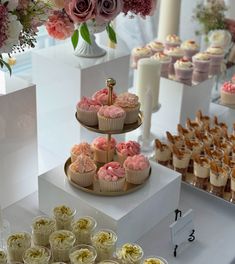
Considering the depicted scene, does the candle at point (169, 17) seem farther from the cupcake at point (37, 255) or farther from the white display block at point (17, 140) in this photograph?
the cupcake at point (37, 255)

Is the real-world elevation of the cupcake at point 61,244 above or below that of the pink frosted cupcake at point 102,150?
below

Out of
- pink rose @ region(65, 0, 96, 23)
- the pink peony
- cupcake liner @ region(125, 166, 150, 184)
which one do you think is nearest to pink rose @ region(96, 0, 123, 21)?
pink rose @ region(65, 0, 96, 23)

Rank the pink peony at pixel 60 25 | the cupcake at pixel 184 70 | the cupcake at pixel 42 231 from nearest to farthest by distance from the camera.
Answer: the cupcake at pixel 42 231, the pink peony at pixel 60 25, the cupcake at pixel 184 70

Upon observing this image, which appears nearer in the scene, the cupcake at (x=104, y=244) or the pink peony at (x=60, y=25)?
the cupcake at (x=104, y=244)

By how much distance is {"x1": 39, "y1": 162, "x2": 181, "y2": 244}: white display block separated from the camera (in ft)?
5.38

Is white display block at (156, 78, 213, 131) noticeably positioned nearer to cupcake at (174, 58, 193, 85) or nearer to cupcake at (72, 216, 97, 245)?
cupcake at (174, 58, 193, 85)

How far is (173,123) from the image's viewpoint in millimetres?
2557

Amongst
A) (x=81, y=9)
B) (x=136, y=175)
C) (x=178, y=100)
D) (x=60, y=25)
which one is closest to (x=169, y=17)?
(x=178, y=100)

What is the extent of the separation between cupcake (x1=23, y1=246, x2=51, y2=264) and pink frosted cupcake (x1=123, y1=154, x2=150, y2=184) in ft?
1.30

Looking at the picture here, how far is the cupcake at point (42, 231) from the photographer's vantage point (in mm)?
1556

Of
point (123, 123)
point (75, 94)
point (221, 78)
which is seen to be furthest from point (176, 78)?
point (123, 123)

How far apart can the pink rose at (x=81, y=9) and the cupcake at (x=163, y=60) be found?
80 centimetres

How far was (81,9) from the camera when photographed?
177 cm

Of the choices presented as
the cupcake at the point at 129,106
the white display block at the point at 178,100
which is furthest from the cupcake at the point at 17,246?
the white display block at the point at 178,100
